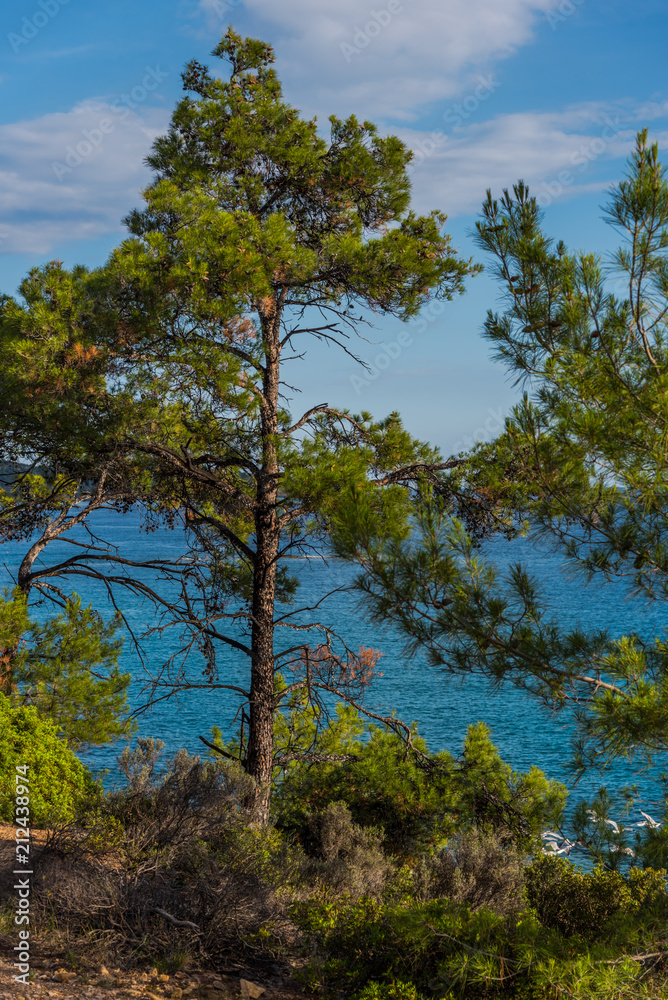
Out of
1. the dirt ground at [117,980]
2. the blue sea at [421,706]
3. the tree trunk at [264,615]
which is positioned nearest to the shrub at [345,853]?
the tree trunk at [264,615]

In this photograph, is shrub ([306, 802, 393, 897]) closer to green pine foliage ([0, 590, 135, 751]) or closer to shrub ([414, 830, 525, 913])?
shrub ([414, 830, 525, 913])

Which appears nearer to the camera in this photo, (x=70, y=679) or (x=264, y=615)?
(x=264, y=615)

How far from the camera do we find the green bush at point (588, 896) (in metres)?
5.17

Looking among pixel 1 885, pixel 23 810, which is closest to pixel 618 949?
pixel 1 885

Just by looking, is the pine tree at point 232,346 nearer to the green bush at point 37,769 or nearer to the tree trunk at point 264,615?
the tree trunk at point 264,615

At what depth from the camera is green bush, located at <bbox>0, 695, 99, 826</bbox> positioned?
6777mm

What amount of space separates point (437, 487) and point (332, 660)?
223 cm

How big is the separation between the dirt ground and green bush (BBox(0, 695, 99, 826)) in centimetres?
222

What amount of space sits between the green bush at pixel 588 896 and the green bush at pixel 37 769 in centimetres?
393

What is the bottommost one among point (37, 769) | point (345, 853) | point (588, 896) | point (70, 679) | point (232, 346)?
point (345, 853)

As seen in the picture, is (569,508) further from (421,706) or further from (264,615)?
(421,706)

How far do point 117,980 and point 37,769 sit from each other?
348 centimetres

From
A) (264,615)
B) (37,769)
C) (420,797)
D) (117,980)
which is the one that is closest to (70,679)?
(37,769)

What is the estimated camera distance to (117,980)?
13.5 ft
